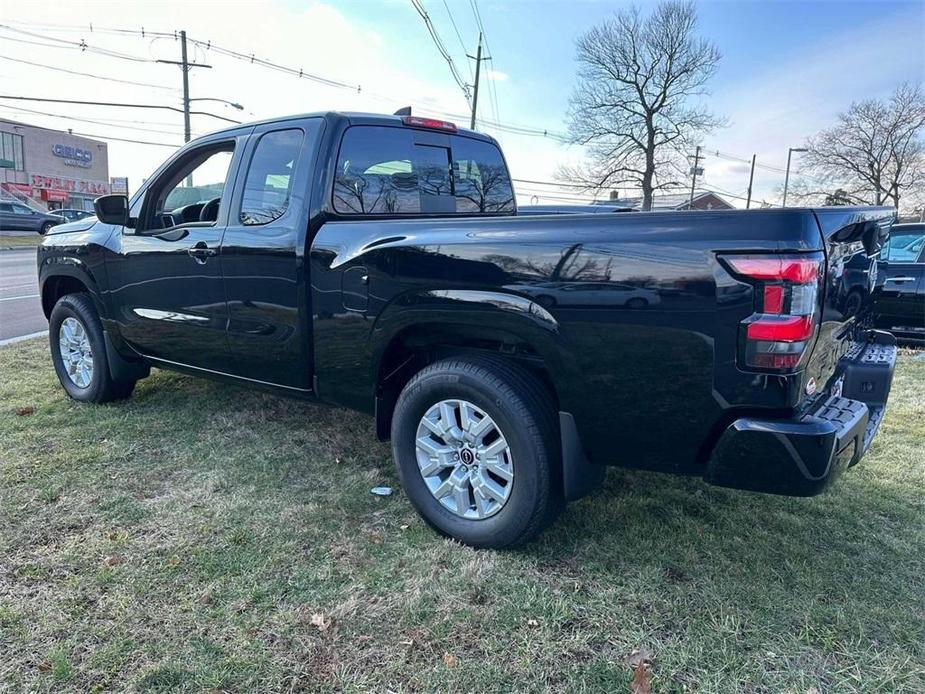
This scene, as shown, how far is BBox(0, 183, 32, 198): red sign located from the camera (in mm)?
50763

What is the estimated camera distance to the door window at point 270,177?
136 inches

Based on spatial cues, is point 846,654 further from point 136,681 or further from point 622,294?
point 136,681

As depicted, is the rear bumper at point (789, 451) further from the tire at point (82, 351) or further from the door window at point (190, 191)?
the tire at point (82, 351)

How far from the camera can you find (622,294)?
235 cm

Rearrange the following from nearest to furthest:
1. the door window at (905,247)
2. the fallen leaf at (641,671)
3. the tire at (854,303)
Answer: the fallen leaf at (641,671)
the tire at (854,303)
the door window at (905,247)

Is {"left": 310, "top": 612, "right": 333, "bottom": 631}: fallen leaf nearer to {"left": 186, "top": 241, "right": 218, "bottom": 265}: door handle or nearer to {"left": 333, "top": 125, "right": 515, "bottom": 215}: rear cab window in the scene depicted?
{"left": 333, "top": 125, "right": 515, "bottom": 215}: rear cab window

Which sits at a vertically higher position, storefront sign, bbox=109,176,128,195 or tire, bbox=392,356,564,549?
storefront sign, bbox=109,176,128,195

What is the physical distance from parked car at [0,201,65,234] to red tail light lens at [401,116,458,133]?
31732 millimetres

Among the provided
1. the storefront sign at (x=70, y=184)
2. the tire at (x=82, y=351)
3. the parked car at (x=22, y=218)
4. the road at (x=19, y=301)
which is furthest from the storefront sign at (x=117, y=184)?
the tire at (x=82, y=351)

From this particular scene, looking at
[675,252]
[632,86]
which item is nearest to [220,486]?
[675,252]

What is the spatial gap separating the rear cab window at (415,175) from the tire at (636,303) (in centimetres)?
167

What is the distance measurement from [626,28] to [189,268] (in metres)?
37.0

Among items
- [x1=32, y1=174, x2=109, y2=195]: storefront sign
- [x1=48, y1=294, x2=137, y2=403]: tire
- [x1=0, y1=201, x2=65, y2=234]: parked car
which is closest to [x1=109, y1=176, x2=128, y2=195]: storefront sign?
[x1=32, y1=174, x2=109, y2=195]: storefront sign

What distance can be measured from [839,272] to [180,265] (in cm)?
348
